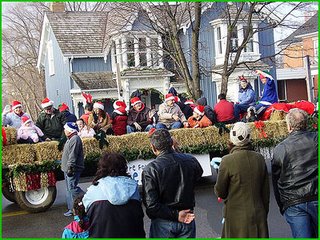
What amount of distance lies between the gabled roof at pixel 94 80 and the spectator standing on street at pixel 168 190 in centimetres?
2365

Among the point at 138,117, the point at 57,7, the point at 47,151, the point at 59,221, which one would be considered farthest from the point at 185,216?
the point at 57,7

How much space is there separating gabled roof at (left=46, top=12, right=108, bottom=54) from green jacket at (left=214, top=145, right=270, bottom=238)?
25446mm

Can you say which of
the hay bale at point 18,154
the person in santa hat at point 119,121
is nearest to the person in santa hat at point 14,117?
the hay bale at point 18,154

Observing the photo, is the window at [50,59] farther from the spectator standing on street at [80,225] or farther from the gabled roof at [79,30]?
the spectator standing on street at [80,225]

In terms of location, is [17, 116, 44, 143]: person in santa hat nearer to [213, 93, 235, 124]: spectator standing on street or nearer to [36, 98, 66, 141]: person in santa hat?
[36, 98, 66, 141]: person in santa hat

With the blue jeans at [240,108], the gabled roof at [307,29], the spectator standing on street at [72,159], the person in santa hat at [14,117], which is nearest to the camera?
the spectator standing on street at [72,159]

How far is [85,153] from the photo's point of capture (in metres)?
9.82

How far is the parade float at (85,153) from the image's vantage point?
362 inches

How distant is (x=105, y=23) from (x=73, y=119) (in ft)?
71.9

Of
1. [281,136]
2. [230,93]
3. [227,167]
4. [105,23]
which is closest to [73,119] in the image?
[281,136]

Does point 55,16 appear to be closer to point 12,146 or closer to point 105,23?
point 105,23

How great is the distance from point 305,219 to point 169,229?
147 cm

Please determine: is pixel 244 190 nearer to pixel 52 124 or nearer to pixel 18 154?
pixel 18 154

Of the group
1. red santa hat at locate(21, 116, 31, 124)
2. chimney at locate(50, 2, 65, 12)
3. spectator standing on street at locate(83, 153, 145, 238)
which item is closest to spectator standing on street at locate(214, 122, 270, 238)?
spectator standing on street at locate(83, 153, 145, 238)
